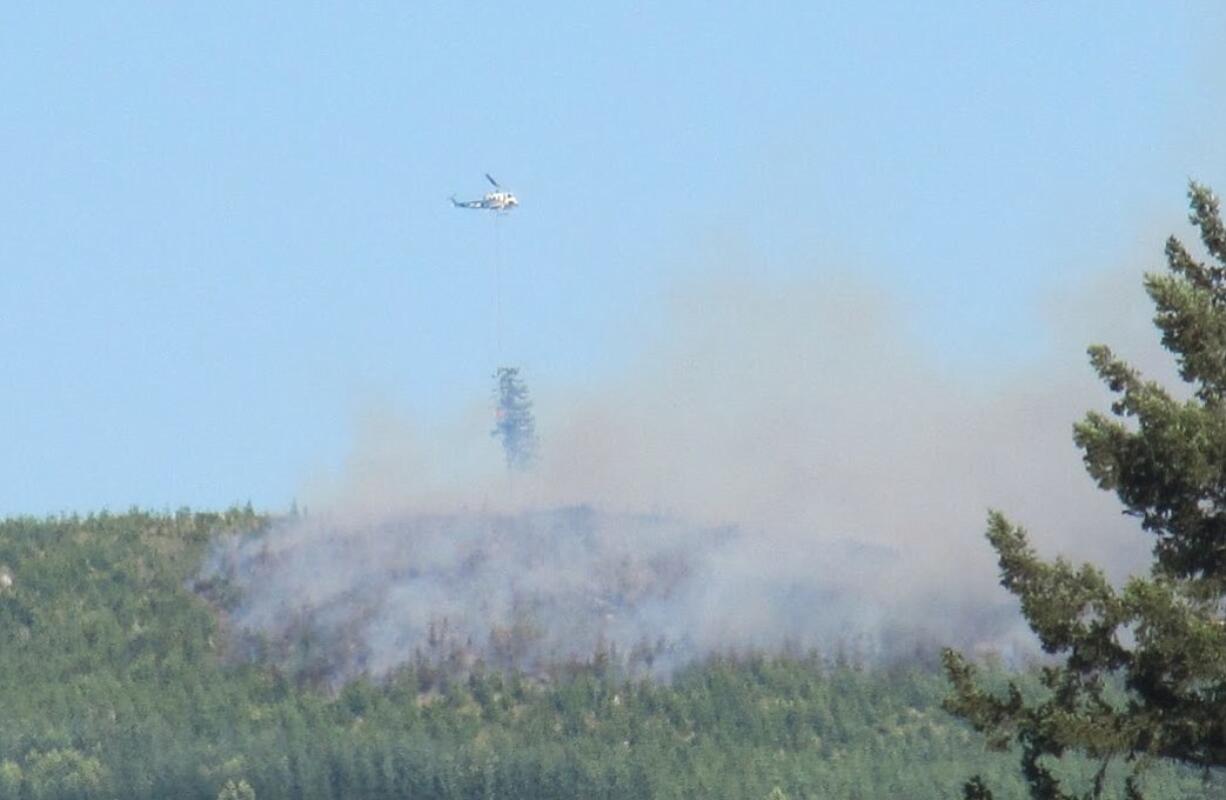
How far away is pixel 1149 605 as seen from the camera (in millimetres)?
66000

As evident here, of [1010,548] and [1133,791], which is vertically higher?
[1010,548]

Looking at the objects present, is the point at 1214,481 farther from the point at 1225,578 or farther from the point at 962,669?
the point at 962,669

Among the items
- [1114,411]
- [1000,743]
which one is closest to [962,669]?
[1000,743]

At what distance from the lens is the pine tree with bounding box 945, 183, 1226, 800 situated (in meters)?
66.7

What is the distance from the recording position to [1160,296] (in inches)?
2751

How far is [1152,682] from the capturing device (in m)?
68.1

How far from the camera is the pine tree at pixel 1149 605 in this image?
66688mm

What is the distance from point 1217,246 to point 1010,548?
850 cm

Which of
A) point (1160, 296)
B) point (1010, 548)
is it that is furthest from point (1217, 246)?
point (1010, 548)

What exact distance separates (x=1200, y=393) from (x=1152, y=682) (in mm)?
6425

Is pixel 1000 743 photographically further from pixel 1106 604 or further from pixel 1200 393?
pixel 1200 393

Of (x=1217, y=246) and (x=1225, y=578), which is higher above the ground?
(x=1217, y=246)

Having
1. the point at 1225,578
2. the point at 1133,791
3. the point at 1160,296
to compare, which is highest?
the point at 1160,296

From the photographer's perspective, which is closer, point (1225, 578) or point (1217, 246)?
point (1225, 578)
